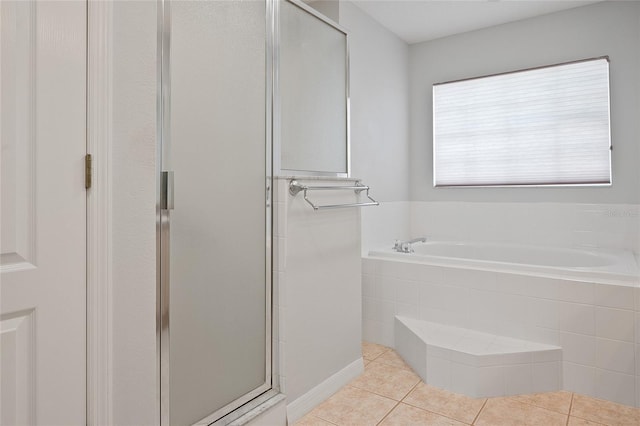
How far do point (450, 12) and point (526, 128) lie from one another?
3.89ft

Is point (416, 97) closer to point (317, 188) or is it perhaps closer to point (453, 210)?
point (453, 210)

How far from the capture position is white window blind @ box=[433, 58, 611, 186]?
10.6 ft

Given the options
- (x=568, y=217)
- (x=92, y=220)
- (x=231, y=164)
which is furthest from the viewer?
(x=568, y=217)

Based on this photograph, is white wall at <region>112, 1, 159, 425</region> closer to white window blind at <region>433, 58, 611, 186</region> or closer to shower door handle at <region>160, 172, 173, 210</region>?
shower door handle at <region>160, 172, 173, 210</region>

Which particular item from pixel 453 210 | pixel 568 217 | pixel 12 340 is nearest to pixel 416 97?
pixel 453 210

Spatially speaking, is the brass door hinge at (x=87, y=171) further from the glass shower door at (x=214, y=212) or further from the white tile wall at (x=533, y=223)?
the white tile wall at (x=533, y=223)

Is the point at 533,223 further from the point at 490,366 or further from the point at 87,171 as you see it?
the point at 87,171

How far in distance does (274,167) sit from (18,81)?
110cm

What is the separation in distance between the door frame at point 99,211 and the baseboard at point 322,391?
98 centimetres

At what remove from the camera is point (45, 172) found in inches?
42.8

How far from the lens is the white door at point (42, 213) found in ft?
3.38

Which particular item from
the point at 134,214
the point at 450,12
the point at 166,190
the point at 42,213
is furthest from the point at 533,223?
the point at 42,213

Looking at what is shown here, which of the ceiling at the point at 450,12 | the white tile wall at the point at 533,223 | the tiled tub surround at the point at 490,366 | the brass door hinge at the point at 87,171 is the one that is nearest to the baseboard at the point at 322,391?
the tiled tub surround at the point at 490,366

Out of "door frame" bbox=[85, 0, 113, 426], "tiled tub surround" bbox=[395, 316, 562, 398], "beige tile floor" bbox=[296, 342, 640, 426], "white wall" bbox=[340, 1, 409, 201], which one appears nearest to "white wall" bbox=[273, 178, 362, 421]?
"beige tile floor" bbox=[296, 342, 640, 426]
